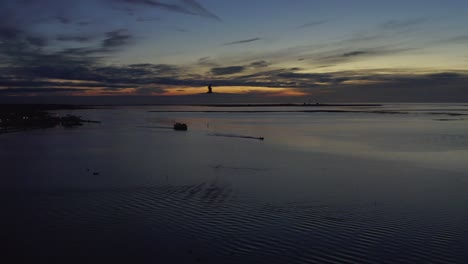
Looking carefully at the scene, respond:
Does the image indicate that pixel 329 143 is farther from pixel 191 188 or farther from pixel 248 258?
pixel 248 258

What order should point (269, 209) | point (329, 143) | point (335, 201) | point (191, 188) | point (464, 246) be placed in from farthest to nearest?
point (329, 143)
point (191, 188)
point (335, 201)
point (269, 209)
point (464, 246)

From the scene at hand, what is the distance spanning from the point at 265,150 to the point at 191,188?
1217 cm

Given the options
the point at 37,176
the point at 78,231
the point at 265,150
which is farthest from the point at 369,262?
the point at 265,150

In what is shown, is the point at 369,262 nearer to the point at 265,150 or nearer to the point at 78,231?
the point at 78,231

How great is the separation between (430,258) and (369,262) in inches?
49.8

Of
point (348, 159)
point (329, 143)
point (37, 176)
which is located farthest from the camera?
point (329, 143)

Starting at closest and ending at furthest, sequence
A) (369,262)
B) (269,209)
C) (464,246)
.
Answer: (369,262) < (464,246) < (269,209)

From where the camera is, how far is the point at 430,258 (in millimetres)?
8141

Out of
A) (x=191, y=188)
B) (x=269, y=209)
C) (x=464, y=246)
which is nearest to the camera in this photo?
(x=464, y=246)

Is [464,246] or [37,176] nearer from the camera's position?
[464,246]

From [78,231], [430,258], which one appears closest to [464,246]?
[430,258]

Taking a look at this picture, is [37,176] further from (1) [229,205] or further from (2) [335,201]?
(2) [335,201]

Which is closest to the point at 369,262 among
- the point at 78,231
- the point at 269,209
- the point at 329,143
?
the point at 269,209

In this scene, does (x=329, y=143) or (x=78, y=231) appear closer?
(x=78, y=231)
